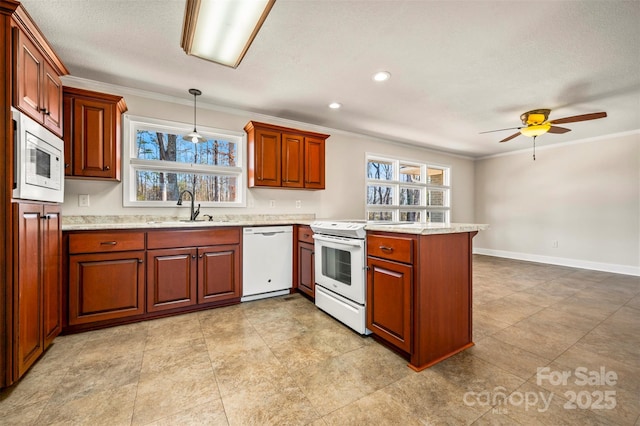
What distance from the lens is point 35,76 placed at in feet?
5.81

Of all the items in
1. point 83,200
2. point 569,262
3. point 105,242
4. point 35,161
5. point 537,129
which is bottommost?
point 569,262

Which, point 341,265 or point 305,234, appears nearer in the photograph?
point 341,265

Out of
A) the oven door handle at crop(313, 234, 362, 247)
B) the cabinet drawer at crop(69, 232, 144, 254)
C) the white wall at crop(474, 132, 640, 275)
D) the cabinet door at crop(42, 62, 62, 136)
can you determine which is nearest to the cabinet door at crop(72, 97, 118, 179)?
the cabinet door at crop(42, 62, 62, 136)

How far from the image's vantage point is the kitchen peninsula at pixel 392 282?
178cm

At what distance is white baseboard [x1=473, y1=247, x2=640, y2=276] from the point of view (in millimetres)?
4523

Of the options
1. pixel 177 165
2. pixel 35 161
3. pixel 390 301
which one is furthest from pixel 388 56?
pixel 35 161

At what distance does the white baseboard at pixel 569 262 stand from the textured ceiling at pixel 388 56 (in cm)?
255

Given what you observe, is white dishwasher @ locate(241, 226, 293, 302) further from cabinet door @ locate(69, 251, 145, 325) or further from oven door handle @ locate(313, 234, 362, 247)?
cabinet door @ locate(69, 251, 145, 325)

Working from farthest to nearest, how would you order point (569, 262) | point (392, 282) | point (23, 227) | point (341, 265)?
point (569, 262), point (341, 265), point (392, 282), point (23, 227)

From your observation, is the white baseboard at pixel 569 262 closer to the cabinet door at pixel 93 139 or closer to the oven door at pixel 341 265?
the oven door at pixel 341 265

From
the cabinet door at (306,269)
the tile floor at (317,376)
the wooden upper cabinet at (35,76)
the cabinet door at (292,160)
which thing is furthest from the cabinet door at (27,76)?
the cabinet door at (306,269)

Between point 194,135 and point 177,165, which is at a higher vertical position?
point 194,135

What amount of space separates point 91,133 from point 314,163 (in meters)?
2.46

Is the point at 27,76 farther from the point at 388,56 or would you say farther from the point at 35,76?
the point at 388,56
